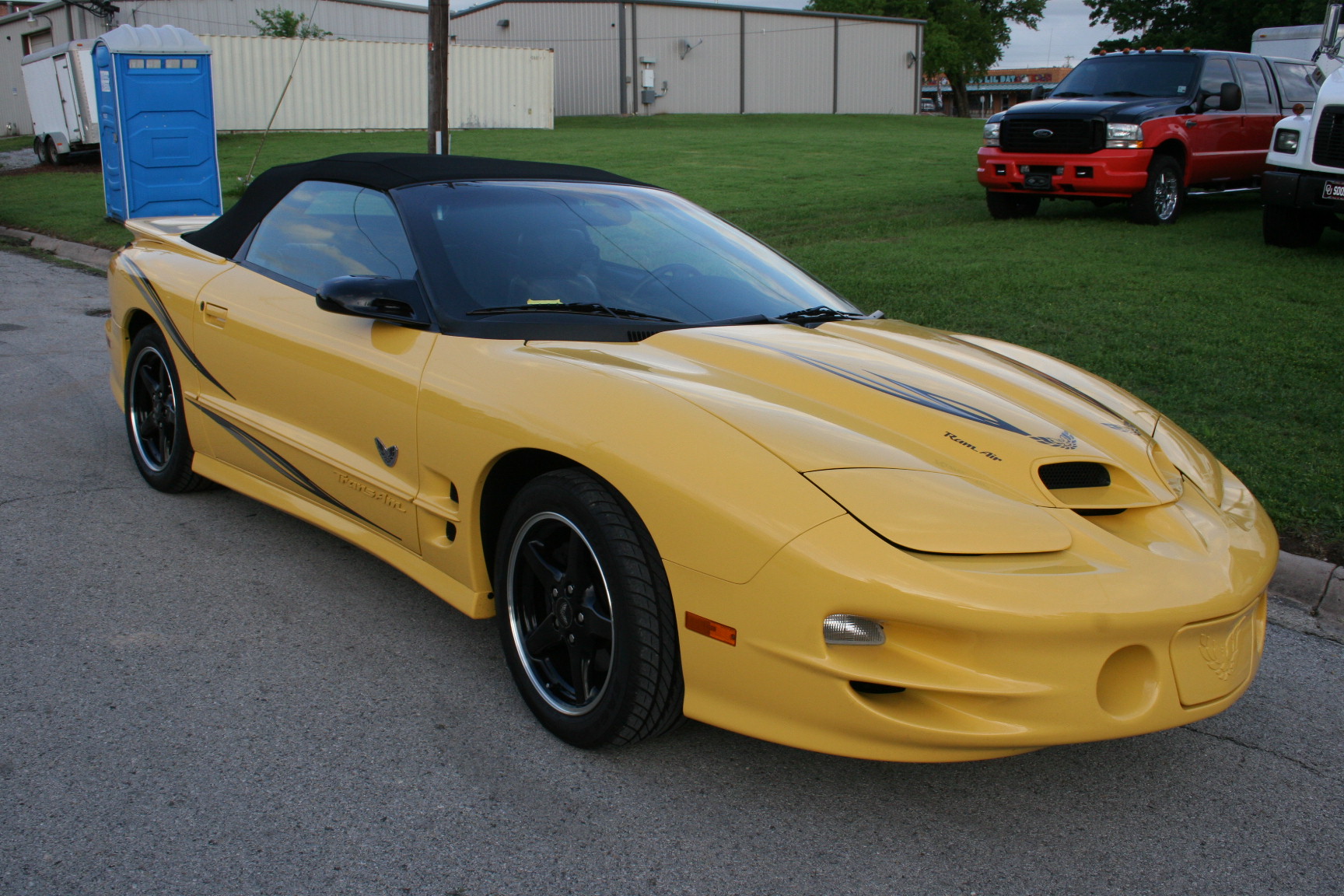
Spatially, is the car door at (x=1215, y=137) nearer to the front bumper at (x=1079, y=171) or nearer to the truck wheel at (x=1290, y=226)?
the front bumper at (x=1079, y=171)

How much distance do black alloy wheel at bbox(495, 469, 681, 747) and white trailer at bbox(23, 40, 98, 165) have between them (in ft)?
69.3

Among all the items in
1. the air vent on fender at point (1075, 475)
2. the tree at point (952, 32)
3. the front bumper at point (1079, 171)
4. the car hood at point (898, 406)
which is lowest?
the air vent on fender at point (1075, 475)

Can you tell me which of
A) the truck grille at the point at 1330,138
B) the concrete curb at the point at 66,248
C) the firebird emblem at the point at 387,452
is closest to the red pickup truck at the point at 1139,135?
the truck grille at the point at 1330,138

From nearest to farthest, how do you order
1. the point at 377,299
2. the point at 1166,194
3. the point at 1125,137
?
1. the point at 377,299
2. the point at 1125,137
3. the point at 1166,194

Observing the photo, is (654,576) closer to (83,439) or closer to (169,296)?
(169,296)

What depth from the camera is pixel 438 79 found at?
10555 millimetres

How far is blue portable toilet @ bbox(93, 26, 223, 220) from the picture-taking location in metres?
12.6

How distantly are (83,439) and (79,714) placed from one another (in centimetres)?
289

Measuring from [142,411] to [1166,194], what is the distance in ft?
35.6

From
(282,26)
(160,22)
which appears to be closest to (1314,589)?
(282,26)

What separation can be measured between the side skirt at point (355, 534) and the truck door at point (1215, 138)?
11.1 meters

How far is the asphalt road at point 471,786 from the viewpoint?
7.44 ft

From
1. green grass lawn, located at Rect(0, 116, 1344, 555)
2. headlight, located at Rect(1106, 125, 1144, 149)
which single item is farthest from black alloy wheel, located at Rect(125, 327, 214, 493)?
headlight, located at Rect(1106, 125, 1144, 149)

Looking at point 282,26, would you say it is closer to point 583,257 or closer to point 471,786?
point 583,257
